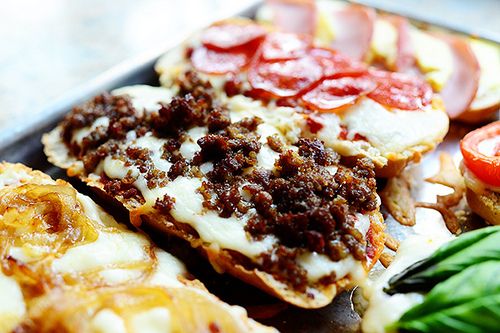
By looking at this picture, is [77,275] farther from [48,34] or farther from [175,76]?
[48,34]

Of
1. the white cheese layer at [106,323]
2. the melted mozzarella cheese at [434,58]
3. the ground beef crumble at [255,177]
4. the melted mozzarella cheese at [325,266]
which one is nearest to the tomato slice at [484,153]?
the ground beef crumble at [255,177]

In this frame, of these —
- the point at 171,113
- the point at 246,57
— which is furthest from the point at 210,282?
the point at 246,57

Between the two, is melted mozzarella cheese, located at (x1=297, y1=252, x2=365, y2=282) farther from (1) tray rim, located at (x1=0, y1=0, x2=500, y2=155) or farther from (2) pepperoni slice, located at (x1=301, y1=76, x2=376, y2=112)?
(1) tray rim, located at (x1=0, y1=0, x2=500, y2=155)

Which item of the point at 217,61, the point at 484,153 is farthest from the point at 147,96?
the point at 484,153

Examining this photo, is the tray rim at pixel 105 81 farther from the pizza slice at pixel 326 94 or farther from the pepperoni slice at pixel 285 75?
the pepperoni slice at pixel 285 75

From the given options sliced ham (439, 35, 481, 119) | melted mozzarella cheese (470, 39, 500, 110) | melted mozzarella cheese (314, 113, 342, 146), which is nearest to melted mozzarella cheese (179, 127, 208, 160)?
melted mozzarella cheese (314, 113, 342, 146)

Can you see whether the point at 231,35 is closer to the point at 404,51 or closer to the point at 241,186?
the point at 404,51
